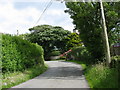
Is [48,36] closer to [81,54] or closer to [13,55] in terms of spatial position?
[81,54]

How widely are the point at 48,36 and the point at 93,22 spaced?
26.9m

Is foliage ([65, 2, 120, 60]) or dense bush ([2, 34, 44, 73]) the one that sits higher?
foliage ([65, 2, 120, 60])

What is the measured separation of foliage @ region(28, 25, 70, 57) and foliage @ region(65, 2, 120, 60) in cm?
2551

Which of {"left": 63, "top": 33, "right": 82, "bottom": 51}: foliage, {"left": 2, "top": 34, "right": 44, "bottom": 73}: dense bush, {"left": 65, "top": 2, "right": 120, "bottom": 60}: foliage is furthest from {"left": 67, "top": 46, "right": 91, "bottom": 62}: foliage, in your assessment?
{"left": 2, "top": 34, "right": 44, "bottom": 73}: dense bush

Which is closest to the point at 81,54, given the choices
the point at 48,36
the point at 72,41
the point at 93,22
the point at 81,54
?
the point at 81,54

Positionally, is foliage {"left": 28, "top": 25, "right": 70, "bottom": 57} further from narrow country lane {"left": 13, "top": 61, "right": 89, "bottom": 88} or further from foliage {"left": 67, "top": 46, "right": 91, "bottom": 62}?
narrow country lane {"left": 13, "top": 61, "right": 89, "bottom": 88}

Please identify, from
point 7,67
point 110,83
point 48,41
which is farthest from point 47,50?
point 110,83

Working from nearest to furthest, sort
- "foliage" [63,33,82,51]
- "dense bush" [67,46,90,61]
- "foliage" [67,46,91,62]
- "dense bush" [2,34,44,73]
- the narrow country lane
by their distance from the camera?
the narrow country lane < "dense bush" [2,34,44,73] < "foliage" [67,46,91,62] < "dense bush" [67,46,90,61] < "foliage" [63,33,82,51]

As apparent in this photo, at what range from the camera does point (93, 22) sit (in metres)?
11.3

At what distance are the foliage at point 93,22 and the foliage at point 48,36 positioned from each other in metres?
25.5

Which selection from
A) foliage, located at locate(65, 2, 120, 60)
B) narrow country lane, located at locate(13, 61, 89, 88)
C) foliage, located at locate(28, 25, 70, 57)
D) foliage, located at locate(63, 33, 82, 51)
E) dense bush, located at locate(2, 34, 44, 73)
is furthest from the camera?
foliage, located at locate(63, 33, 82, 51)

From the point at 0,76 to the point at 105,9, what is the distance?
8.48 m

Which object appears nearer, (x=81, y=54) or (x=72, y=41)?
(x=81, y=54)

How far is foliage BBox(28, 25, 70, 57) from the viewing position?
122 ft
